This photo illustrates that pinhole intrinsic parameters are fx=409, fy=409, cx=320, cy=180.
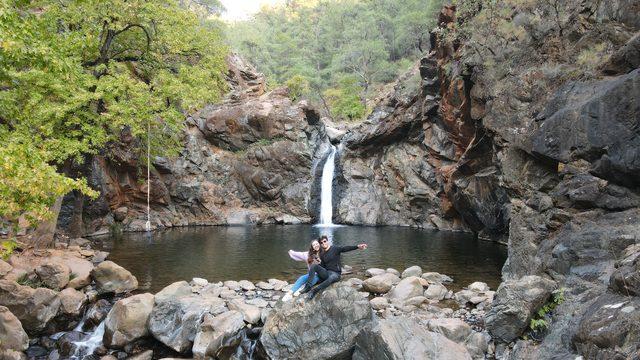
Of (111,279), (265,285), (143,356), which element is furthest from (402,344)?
(111,279)

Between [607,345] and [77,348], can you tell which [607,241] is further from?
[77,348]

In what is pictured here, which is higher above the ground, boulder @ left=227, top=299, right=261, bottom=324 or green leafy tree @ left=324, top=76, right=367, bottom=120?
green leafy tree @ left=324, top=76, right=367, bottom=120

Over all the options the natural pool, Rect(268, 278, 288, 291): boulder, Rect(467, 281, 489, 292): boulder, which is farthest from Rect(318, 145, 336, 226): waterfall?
Rect(467, 281, 489, 292): boulder

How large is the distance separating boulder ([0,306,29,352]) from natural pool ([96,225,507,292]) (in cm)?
468

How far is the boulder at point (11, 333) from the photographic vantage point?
10000 millimetres

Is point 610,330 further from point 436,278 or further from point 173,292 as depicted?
point 173,292

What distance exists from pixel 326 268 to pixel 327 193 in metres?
28.5

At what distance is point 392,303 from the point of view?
13.1 m

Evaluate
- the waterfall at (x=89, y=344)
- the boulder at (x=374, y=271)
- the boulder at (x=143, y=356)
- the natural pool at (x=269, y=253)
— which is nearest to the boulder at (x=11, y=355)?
the waterfall at (x=89, y=344)

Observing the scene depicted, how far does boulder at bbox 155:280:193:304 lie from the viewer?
1184 centimetres

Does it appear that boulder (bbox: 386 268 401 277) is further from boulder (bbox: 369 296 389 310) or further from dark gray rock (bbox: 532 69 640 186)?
dark gray rock (bbox: 532 69 640 186)

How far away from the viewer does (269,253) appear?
2197 cm

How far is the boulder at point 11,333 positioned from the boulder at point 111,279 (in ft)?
10.4

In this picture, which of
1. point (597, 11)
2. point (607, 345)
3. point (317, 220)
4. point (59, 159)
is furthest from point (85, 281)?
point (317, 220)
